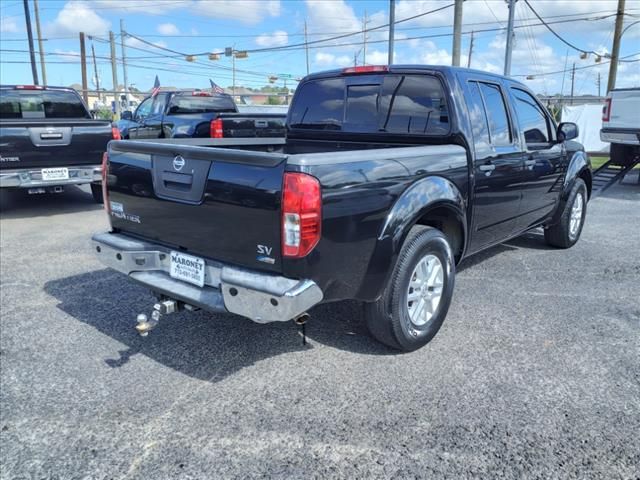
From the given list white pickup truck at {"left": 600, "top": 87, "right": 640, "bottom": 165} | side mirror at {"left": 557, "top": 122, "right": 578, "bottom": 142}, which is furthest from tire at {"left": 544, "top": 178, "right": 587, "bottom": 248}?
white pickup truck at {"left": 600, "top": 87, "right": 640, "bottom": 165}

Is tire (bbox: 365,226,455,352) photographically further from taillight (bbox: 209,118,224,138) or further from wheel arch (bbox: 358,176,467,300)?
taillight (bbox: 209,118,224,138)

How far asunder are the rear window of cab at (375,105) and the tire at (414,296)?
1.00 metres

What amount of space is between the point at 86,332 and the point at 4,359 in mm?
567

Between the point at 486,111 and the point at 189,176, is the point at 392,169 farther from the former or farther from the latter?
the point at 486,111

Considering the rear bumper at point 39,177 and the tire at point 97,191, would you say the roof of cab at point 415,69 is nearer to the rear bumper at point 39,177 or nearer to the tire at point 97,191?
the rear bumper at point 39,177

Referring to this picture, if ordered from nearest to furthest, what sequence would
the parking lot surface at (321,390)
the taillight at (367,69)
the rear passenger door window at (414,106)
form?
the parking lot surface at (321,390), the rear passenger door window at (414,106), the taillight at (367,69)

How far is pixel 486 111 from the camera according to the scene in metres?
4.41

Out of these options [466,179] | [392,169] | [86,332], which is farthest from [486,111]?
[86,332]

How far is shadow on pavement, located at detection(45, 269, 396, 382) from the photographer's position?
360 centimetres

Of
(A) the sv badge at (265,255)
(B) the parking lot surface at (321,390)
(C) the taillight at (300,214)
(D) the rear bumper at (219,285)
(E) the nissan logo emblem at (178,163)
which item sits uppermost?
(E) the nissan logo emblem at (178,163)

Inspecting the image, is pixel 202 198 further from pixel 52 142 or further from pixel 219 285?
A: pixel 52 142

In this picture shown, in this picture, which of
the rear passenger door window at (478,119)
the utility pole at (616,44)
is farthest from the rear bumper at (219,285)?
the utility pole at (616,44)

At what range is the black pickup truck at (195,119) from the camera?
36.6ft

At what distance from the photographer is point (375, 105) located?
447cm
